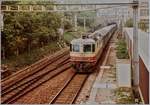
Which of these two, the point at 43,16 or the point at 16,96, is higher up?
the point at 43,16

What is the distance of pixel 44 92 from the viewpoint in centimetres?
537

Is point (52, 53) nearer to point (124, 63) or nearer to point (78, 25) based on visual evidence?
point (78, 25)

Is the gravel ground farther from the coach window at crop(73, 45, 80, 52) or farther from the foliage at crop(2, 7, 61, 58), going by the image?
the foliage at crop(2, 7, 61, 58)

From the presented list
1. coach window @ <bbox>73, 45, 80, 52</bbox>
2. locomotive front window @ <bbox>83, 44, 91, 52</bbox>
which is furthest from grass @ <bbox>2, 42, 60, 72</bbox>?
locomotive front window @ <bbox>83, 44, 91, 52</bbox>

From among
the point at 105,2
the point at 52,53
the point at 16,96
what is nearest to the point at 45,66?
the point at 52,53

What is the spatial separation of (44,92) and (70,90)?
412 millimetres

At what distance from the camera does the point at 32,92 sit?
5352mm

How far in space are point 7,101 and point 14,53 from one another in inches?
88.1

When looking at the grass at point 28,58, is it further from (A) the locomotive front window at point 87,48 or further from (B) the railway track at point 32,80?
(A) the locomotive front window at point 87,48

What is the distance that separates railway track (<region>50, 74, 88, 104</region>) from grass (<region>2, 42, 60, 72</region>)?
1.01 m

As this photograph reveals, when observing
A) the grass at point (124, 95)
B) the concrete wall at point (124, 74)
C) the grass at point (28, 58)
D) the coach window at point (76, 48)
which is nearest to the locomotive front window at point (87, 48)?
the coach window at point (76, 48)

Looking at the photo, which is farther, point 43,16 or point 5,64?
point 43,16

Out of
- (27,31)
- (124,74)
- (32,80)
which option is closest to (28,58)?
(27,31)

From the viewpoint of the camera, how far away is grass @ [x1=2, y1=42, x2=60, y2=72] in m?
6.58
